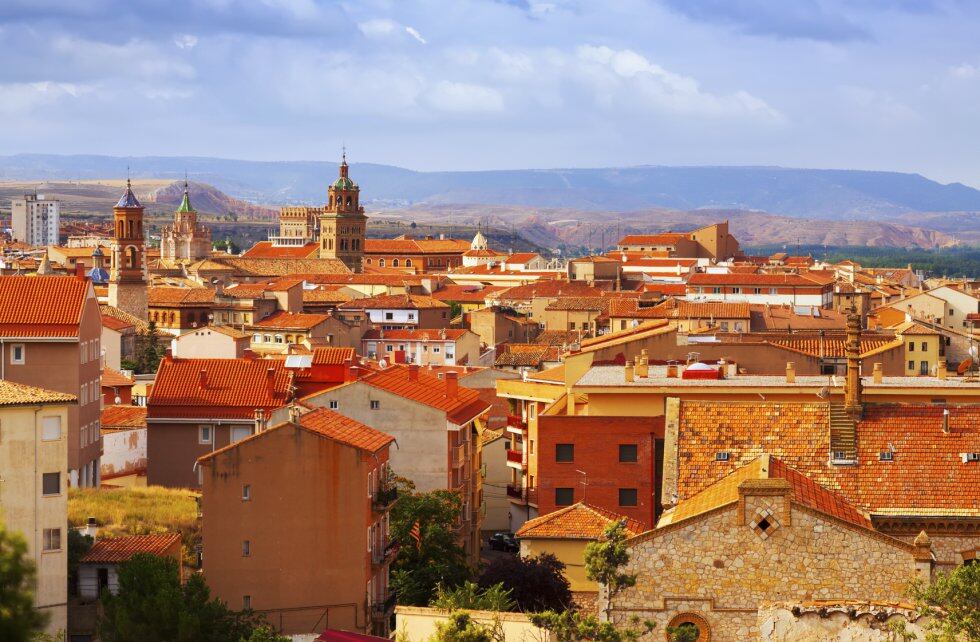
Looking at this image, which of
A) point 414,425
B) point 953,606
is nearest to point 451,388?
point 414,425

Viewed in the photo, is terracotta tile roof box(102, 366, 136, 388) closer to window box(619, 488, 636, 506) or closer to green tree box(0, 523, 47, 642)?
window box(619, 488, 636, 506)

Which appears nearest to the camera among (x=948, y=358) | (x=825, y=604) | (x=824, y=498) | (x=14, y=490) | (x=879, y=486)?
(x=825, y=604)

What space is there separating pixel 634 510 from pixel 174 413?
1467cm

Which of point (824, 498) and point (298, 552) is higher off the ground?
point (824, 498)

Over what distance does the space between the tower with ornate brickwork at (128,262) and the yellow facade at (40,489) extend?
282 feet

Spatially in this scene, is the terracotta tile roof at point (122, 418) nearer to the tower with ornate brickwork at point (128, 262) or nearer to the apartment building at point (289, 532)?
the apartment building at point (289, 532)

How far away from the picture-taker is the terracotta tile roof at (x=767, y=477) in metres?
24.4

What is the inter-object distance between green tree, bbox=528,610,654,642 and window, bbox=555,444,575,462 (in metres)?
14.2

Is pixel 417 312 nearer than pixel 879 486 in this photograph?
No

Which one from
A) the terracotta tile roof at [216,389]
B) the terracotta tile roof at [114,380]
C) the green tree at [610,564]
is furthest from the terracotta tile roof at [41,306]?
the green tree at [610,564]

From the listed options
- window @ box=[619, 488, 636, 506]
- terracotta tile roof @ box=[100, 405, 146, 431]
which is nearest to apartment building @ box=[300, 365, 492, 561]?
window @ box=[619, 488, 636, 506]

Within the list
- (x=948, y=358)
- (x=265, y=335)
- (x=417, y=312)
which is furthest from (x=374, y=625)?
(x=417, y=312)

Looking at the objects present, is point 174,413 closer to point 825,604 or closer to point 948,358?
point 825,604

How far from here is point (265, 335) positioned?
102 metres
